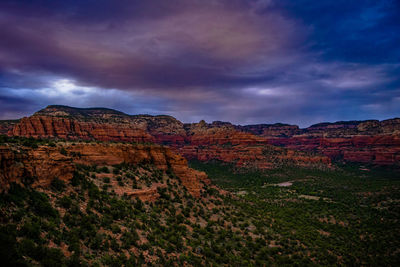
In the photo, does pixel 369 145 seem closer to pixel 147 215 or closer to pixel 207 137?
pixel 207 137

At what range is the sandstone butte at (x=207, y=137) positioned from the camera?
6188 centimetres

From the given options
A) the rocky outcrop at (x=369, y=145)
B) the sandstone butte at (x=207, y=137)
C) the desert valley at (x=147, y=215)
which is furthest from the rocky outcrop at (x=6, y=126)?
the rocky outcrop at (x=369, y=145)

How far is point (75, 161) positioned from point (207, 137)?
133 meters

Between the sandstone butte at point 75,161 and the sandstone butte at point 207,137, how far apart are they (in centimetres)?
3351

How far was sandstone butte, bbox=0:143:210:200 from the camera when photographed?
522 inches

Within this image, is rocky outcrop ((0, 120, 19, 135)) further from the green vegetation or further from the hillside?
the green vegetation

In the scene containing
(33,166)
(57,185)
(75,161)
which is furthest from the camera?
(75,161)

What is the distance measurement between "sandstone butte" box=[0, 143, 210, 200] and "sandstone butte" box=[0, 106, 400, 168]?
110 ft

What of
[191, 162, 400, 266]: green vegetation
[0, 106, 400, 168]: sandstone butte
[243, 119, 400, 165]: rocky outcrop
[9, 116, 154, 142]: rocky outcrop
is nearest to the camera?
[191, 162, 400, 266]: green vegetation

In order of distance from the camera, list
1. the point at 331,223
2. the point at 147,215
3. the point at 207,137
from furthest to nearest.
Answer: the point at 207,137
the point at 331,223
the point at 147,215

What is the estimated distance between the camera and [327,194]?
6575cm

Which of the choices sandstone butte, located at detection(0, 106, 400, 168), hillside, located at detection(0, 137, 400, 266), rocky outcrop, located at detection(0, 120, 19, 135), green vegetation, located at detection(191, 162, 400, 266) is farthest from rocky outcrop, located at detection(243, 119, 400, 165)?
rocky outcrop, located at detection(0, 120, 19, 135)

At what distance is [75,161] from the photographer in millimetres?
24688

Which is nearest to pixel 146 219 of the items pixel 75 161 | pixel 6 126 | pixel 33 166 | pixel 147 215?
pixel 147 215
